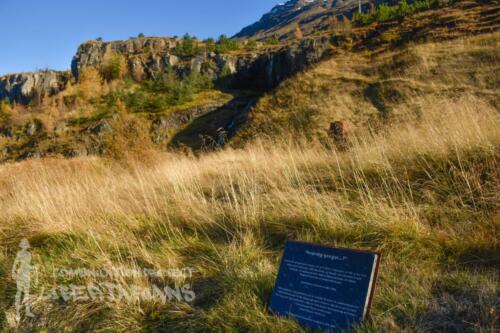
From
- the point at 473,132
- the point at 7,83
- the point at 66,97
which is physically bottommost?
the point at 473,132

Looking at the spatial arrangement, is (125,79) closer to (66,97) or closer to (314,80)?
(66,97)

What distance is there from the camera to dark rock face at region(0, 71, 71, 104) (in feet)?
222

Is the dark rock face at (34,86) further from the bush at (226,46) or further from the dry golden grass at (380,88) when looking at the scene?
the dry golden grass at (380,88)

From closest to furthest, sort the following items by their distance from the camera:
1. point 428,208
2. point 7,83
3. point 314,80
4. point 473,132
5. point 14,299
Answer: point 14,299
point 428,208
point 473,132
point 314,80
point 7,83

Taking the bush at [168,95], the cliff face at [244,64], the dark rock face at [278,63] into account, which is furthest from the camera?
the bush at [168,95]

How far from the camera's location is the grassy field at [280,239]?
198cm

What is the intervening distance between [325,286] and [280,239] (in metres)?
1.16

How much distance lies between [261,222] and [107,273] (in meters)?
1.51

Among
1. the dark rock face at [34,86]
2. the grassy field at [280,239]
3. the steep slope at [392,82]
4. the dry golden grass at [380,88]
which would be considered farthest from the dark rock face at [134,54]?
the grassy field at [280,239]

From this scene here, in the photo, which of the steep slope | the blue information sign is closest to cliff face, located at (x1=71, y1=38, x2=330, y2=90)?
the steep slope

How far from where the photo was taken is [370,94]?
17.6 meters

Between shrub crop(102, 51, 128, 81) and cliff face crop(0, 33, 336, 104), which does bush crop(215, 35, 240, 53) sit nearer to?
cliff face crop(0, 33, 336, 104)

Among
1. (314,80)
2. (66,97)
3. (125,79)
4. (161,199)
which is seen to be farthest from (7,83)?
(161,199)

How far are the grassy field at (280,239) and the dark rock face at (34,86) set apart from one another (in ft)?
241
